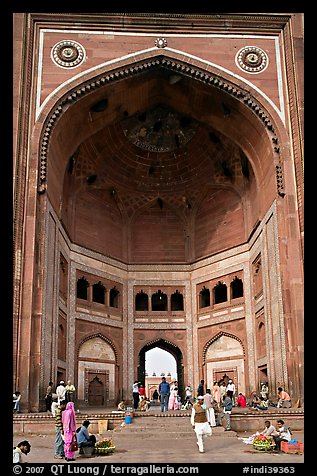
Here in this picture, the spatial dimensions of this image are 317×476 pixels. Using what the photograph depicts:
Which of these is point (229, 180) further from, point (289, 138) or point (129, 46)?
point (129, 46)

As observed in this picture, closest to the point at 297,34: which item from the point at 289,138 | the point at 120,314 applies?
the point at 289,138

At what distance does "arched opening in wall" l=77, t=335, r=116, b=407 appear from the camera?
17453 mm

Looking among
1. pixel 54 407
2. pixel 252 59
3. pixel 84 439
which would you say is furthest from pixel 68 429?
pixel 252 59

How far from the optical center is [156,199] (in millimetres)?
20812

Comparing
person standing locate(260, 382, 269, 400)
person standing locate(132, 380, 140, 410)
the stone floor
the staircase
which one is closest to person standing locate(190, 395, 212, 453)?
the stone floor

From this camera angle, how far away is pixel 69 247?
1780 cm

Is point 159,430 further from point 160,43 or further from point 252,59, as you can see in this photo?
point 252,59

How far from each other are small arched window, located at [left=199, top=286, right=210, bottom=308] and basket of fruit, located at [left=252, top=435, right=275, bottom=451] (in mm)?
10934

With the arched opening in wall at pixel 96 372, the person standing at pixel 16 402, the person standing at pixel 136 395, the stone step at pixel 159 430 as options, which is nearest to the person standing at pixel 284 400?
the stone step at pixel 159 430

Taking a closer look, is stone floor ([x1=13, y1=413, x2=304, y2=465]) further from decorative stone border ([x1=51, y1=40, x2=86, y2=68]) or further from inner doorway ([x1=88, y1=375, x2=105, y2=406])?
decorative stone border ([x1=51, y1=40, x2=86, y2=68])

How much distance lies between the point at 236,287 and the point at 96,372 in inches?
216

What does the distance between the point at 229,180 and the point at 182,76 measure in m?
4.49

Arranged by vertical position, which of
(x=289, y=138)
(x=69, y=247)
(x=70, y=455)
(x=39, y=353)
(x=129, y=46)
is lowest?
(x=70, y=455)

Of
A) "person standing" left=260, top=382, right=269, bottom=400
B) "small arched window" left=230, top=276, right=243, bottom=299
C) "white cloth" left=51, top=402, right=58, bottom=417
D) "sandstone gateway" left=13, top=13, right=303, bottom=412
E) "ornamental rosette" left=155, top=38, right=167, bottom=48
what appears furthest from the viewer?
"small arched window" left=230, top=276, right=243, bottom=299
